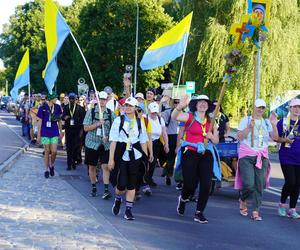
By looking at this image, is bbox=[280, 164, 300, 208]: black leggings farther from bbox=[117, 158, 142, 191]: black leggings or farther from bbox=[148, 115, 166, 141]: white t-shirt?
bbox=[148, 115, 166, 141]: white t-shirt

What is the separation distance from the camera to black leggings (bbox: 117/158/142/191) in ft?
25.4

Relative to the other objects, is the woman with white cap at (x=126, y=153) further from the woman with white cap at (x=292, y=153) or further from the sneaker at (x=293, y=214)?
the sneaker at (x=293, y=214)

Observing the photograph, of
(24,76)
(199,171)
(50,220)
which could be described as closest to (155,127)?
(199,171)

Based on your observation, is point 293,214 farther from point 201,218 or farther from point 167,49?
point 167,49

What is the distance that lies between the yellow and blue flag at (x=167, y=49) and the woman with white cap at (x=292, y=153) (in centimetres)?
582

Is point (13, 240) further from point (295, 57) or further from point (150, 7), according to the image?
point (150, 7)

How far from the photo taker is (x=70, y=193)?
31.4 ft

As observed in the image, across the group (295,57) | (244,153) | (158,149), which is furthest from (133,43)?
(244,153)

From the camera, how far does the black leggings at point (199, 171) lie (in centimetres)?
759

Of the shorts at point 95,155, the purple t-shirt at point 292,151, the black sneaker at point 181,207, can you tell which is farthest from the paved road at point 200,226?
the purple t-shirt at point 292,151

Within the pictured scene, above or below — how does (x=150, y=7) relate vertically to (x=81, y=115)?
above

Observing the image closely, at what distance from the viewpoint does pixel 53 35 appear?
38.8ft

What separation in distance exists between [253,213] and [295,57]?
62.3 feet

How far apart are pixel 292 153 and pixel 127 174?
8.35 ft
